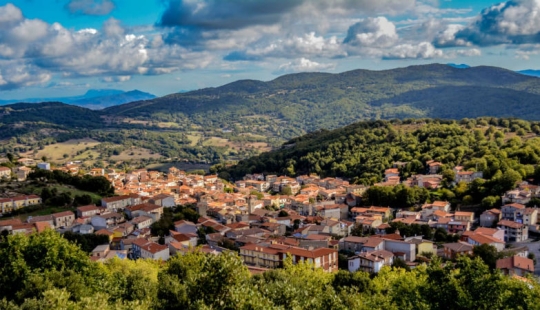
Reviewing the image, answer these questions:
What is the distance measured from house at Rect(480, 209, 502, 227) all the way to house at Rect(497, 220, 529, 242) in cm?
275

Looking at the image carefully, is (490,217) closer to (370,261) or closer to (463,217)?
(463,217)

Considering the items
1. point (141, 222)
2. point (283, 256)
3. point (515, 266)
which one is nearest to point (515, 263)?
point (515, 266)

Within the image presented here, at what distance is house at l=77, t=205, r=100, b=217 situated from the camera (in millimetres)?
43844

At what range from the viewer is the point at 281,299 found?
53.7ft

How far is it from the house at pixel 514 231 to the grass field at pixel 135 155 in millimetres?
106015

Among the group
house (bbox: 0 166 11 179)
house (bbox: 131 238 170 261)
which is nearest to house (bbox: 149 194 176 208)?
house (bbox: 131 238 170 261)

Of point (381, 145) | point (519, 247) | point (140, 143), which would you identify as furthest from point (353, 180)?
point (140, 143)

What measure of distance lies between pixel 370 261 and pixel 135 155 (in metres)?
113

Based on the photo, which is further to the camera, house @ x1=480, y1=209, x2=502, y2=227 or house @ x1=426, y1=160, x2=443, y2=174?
house @ x1=426, y1=160, x2=443, y2=174

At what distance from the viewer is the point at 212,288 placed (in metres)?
15.6

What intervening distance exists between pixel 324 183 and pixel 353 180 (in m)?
4.57

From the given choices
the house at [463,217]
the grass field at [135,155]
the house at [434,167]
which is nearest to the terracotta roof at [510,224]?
the house at [463,217]

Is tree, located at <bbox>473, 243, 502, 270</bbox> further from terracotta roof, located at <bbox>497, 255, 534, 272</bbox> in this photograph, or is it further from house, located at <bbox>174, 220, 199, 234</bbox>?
house, located at <bbox>174, 220, 199, 234</bbox>

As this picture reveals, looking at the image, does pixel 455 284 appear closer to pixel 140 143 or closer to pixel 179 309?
pixel 179 309
